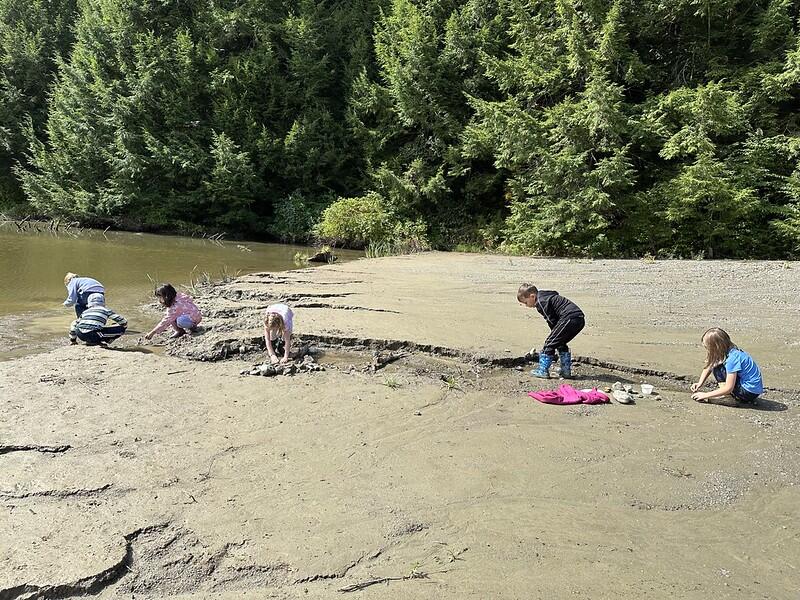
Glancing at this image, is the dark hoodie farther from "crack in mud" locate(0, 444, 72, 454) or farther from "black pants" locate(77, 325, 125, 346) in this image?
"black pants" locate(77, 325, 125, 346)

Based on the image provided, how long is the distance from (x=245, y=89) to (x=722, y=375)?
26564 mm

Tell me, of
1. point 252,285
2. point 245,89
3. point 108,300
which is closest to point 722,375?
point 252,285

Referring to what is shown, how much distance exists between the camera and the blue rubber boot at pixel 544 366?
6.33 m

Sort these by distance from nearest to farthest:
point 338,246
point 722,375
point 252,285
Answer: point 722,375, point 252,285, point 338,246

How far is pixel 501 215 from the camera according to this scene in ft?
77.8

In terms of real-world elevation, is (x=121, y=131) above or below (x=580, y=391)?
above

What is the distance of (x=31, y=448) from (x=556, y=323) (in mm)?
5172

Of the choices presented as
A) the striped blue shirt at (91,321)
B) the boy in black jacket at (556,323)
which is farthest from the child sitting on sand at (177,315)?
the boy in black jacket at (556,323)

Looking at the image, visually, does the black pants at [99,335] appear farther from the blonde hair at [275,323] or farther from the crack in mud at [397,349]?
the blonde hair at [275,323]

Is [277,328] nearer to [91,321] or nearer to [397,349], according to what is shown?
[397,349]

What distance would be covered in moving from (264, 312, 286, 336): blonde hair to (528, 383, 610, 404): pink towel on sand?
314cm

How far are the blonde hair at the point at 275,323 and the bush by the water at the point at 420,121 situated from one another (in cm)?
1367

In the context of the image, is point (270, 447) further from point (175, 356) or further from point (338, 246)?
point (338, 246)

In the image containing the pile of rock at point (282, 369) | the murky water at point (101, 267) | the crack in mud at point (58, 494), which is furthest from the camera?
the murky water at point (101, 267)
